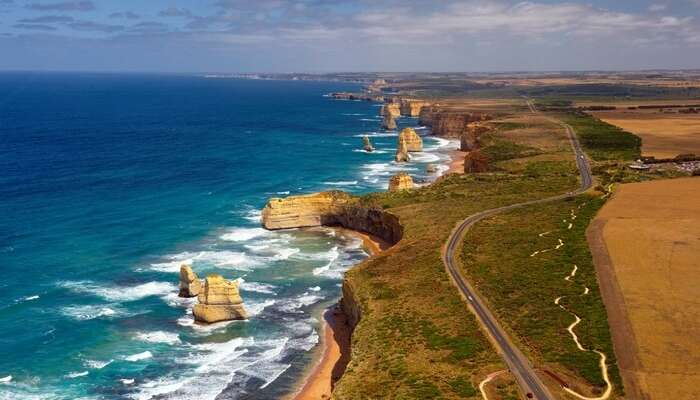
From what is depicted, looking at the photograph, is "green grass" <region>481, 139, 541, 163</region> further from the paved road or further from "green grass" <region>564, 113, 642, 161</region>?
the paved road

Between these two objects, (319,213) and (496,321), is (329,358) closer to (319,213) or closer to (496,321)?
(496,321)

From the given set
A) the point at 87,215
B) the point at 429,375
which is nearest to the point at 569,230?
the point at 429,375

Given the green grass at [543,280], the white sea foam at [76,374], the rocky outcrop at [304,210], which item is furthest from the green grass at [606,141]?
the white sea foam at [76,374]

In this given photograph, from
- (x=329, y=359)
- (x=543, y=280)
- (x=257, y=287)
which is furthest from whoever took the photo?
(x=257, y=287)

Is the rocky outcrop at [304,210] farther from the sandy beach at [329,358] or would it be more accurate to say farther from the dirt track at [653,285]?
the dirt track at [653,285]

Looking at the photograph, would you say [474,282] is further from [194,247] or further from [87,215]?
[87,215]

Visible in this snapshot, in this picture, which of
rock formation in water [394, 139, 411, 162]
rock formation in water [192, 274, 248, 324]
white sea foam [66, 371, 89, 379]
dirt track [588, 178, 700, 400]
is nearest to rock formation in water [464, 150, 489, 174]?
rock formation in water [394, 139, 411, 162]

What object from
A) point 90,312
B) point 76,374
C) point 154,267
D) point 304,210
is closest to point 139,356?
point 76,374
